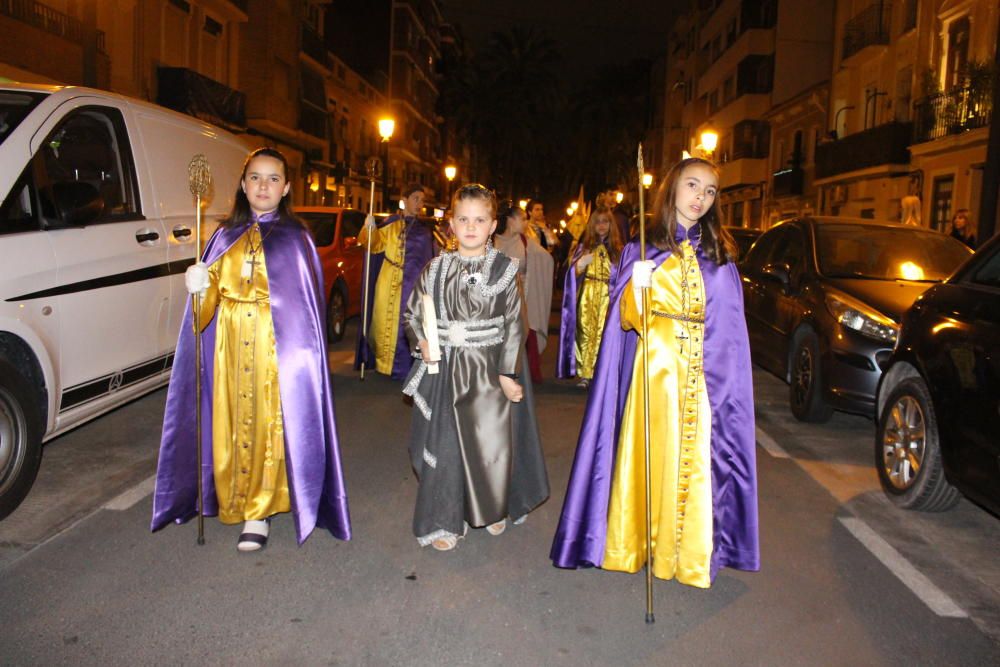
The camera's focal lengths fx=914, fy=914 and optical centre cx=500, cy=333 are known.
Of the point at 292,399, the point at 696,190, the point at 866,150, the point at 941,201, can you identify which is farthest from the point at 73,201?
the point at 866,150

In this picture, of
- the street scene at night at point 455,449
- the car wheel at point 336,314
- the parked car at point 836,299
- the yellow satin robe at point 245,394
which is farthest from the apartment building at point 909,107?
the yellow satin robe at point 245,394

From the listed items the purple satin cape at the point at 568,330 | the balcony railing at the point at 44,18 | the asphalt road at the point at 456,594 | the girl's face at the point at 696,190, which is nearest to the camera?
the asphalt road at the point at 456,594

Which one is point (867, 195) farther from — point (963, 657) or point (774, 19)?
point (963, 657)

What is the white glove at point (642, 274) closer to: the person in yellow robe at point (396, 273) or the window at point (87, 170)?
the window at point (87, 170)

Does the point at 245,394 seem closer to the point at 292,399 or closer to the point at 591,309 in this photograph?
the point at 292,399

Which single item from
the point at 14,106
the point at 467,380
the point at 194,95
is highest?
the point at 194,95

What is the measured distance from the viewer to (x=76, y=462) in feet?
19.8

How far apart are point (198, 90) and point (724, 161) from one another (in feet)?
95.8

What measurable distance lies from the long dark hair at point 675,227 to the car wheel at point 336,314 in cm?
807

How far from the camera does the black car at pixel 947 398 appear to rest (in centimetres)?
443

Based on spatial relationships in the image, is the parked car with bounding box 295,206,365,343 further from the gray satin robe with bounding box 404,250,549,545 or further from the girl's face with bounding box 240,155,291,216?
the gray satin robe with bounding box 404,250,549,545

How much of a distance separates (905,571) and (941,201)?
21475 mm

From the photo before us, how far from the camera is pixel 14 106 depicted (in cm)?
501

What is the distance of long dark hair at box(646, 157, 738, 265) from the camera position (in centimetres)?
410
